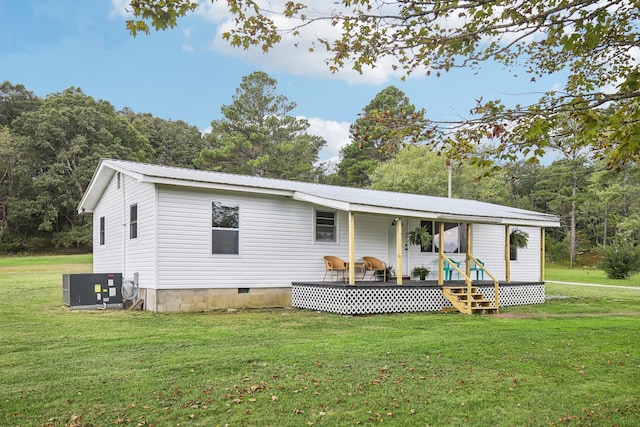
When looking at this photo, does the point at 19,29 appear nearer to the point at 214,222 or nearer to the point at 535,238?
the point at 214,222

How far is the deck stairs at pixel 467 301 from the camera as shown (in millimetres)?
13352

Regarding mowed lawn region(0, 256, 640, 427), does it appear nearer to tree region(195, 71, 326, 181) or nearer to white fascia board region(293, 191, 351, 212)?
white fascia board region(293, 191, 351, 212)

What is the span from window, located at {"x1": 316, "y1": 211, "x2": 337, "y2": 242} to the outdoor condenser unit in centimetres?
519

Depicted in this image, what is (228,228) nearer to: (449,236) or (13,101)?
(449,236)

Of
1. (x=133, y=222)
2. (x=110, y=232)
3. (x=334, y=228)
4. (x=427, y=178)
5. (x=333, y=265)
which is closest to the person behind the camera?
(x=133, y=222)

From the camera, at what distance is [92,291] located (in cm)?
1309

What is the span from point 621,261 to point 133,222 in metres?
22.9

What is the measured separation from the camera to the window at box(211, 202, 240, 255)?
13.2m

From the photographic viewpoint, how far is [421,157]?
37.7 m

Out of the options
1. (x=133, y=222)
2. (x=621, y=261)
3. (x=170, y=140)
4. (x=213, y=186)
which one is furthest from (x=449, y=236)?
(x=170, y=140)

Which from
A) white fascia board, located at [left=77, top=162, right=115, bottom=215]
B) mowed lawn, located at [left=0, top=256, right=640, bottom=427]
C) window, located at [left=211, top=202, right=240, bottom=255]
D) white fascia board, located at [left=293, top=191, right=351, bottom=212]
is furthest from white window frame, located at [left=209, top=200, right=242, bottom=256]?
white fascia board, located at [left=77, top=162, right=115, bottom=215]

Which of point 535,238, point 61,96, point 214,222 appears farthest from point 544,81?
point 61,96

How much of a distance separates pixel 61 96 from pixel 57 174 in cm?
718

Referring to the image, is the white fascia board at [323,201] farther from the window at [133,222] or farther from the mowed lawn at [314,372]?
the window at [133,222]
